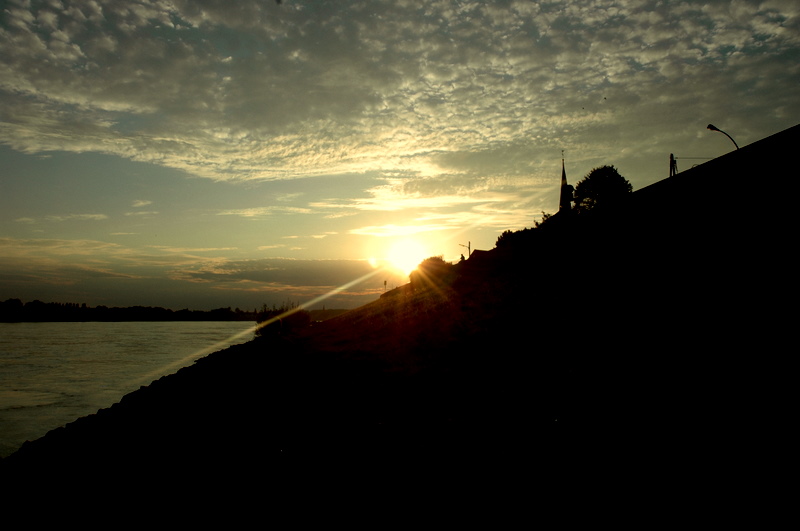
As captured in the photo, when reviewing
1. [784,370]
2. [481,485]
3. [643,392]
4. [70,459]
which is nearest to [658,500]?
[481,485]

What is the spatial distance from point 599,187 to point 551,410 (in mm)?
63214

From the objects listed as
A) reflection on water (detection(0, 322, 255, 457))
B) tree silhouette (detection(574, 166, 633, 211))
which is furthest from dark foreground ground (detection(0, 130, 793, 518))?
tree silhouette (detection(574, 166, 633, 211))

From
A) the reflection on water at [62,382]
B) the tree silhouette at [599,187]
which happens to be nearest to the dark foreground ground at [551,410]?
the reflection on water at [62,382]

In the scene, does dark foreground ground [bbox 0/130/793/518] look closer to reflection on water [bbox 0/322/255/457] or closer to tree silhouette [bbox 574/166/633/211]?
reflection on water [bbox 0/322/255/457]

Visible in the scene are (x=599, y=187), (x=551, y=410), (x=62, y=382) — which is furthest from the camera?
(x=599, y=187)

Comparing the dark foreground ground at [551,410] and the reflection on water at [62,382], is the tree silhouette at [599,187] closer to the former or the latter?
the dark foreground ground at [551,410]

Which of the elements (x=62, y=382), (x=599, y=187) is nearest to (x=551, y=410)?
(x=62, y=382)

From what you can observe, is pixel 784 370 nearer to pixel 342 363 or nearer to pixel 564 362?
pixel 564 362

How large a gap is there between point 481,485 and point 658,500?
101 inches

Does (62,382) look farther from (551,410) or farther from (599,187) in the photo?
(599,187)

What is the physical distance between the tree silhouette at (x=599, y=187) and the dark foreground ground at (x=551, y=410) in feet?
159

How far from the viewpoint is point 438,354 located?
18547 millimetres

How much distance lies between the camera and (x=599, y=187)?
6612 centimetres

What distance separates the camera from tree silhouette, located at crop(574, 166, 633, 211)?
2564 inches
